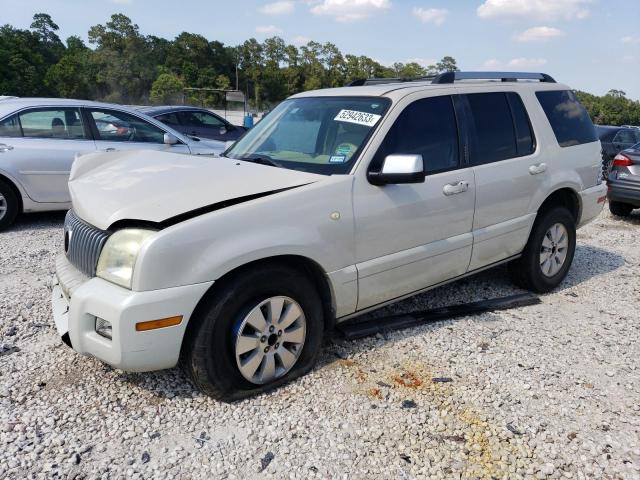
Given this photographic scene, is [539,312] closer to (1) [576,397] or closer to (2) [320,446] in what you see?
(1) [576,397]

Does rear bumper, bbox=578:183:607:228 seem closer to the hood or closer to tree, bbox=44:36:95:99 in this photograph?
the hood

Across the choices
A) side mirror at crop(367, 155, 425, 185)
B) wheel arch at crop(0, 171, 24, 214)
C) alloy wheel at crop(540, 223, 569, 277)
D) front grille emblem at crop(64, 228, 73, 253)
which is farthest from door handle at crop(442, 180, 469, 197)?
wheel arch at crop(0, 171, 24, 214)

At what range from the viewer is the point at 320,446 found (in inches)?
105

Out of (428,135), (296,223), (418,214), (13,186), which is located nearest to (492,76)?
(428,135)

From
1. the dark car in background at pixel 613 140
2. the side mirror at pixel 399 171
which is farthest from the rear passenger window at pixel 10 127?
the dark car in background at pixel 613 140

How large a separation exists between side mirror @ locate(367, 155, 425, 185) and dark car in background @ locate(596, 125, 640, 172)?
1212 cm

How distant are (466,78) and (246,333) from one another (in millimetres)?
2989

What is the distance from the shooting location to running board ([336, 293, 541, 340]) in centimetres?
385

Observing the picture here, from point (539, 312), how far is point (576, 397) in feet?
4.57

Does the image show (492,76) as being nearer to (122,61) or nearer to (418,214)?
(418,214)

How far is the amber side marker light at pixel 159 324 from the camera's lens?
2.60m

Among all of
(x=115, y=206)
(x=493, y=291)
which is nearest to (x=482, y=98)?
(x=493, y=291)

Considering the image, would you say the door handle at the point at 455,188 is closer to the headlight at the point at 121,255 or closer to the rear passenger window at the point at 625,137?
the headlight at the point at 121,255

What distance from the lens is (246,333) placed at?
116 inches
